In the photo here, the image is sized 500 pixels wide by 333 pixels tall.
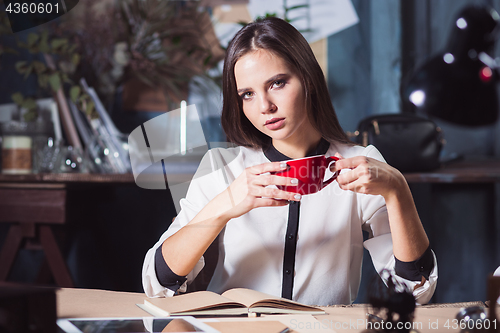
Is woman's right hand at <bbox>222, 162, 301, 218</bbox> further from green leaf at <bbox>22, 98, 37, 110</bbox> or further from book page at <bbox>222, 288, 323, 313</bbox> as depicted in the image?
green leaf at <bbox>22, 98, 37, 110</bbox>

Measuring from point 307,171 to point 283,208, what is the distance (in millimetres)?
198

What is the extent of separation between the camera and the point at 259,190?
48 cm

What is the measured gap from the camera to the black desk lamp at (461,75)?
1.27 meters

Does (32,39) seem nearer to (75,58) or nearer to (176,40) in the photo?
(75,58)

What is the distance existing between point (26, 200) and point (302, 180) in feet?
1.73

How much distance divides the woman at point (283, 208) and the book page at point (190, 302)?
3.9 inches

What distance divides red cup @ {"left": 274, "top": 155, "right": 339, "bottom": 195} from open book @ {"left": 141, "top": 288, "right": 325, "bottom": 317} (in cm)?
12

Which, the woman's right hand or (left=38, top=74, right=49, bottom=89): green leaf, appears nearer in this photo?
the woman's right hand

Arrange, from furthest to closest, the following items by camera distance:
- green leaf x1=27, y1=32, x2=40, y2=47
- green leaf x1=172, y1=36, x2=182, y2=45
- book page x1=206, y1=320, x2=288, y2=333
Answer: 1. green leaf x1=172, y1=36, x2=182, y2=45
2. green leaf x1=27, y1=32, x2=40, y2=47
3. book page x1=206, y1=320, x2=288, y2=333

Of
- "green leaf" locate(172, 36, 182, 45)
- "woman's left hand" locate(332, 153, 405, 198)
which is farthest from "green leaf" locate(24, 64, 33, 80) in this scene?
"woman's left hand" locate(332, 153, 405, 198)

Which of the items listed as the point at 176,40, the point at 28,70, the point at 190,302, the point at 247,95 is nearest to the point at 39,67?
the point at 28,70

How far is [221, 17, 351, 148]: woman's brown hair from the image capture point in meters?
0.57

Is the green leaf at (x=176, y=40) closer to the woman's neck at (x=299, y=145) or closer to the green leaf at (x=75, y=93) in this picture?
the green leaf at (x=75, y=93)

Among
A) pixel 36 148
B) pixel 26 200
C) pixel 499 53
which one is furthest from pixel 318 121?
pixel 499 53
